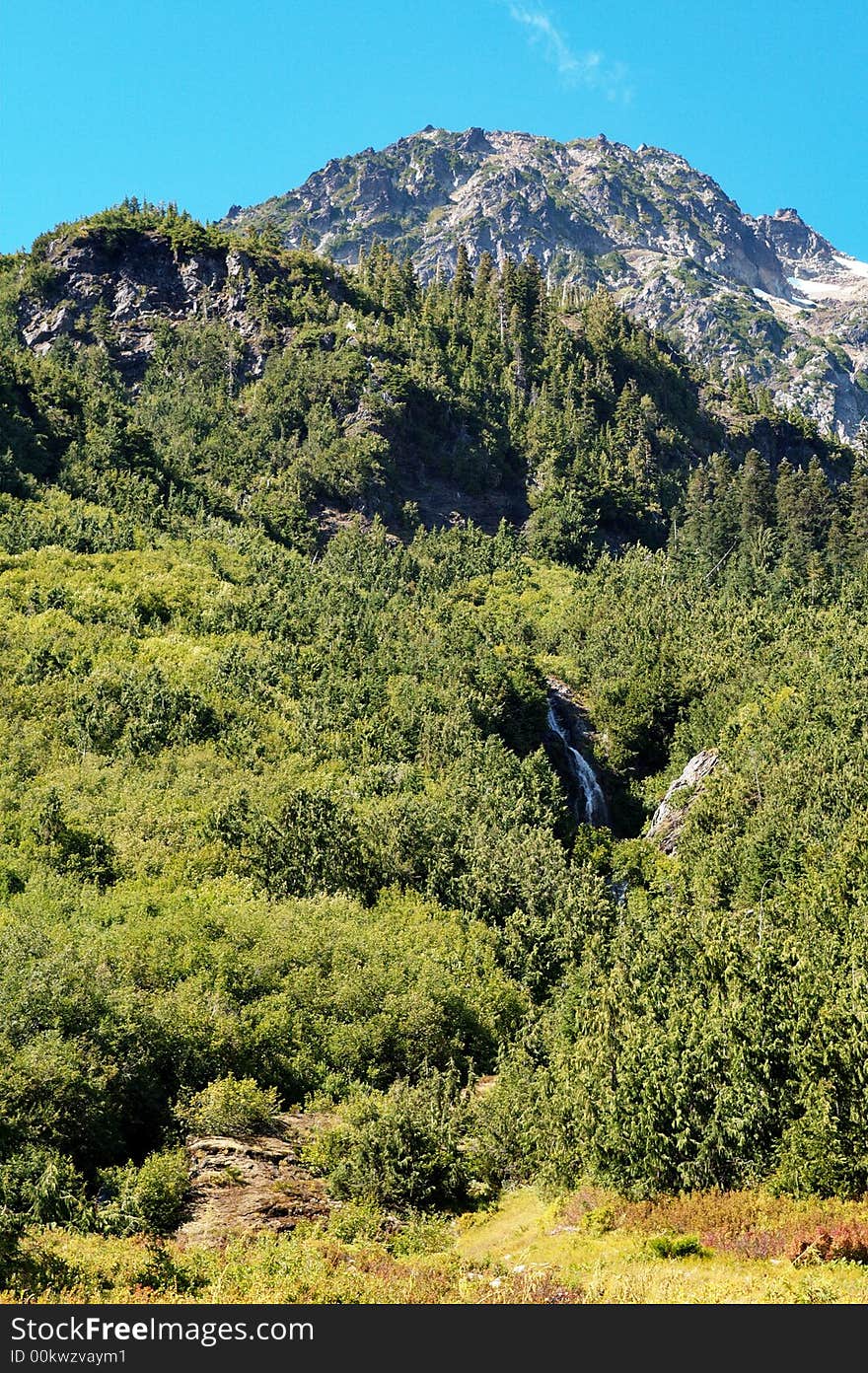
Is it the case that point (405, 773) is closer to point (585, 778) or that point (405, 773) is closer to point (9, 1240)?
point (585, 778)

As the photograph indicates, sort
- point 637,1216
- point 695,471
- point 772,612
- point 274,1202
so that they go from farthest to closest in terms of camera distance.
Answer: point 695,471, point 772,612, point 274,1202, point 637,1216

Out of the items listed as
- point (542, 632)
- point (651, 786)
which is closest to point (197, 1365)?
point (651, 786)

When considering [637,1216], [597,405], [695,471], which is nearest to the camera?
[637,1216]

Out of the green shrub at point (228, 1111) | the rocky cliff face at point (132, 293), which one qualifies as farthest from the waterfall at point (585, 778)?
the rocky cliff face at point (132, 293)

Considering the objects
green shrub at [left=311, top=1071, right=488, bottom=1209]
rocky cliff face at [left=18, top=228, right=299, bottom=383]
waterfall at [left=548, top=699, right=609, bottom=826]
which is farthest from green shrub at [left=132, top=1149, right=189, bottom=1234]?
rocky cliff face at [left=18, top=228, right=299, bottom=383]

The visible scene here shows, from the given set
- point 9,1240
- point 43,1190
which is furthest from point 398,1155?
point 9,1240

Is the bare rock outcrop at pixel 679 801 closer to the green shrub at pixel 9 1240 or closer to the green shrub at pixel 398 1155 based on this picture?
the green shrub at pixel 398 1155

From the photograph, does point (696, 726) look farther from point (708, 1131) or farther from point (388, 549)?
point (708, 1131)

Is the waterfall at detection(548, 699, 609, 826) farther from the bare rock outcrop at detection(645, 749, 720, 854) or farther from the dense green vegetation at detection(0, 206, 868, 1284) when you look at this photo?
the bare rock outcrop at detection(645, 749, 720, 854)
